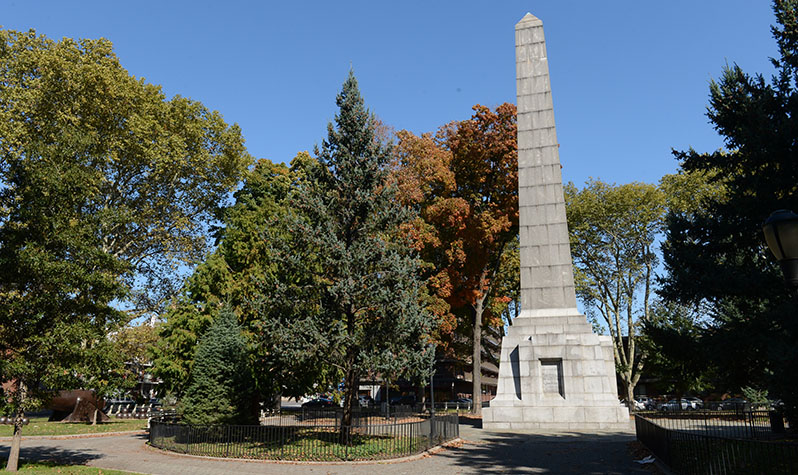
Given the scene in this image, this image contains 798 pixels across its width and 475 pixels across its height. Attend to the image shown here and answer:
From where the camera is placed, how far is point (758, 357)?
52.8 ft

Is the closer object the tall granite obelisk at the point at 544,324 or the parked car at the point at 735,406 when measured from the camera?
the tall granite obelisk at the point at 544,324

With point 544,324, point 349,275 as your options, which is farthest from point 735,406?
point 349,275

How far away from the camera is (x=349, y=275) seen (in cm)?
1678

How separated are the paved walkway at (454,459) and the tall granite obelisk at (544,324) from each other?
7.33 ft

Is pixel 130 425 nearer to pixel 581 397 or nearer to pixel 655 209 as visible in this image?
pixel 581 397

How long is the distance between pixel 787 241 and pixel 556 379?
18044mm

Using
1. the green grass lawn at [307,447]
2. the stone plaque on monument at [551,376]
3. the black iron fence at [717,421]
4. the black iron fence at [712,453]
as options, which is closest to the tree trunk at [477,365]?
the black iron fence at [717,421]

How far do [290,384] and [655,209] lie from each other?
105 ft

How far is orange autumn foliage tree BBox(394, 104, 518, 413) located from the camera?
105 feet

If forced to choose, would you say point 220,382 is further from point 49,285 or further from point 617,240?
point 617,240

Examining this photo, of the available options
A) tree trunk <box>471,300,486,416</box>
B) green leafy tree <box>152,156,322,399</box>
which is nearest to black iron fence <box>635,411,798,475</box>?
green leafy tree <box>152,156,322,399</box>

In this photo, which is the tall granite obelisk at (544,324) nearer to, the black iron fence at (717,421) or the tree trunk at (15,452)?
the black iron fence at (717,421)

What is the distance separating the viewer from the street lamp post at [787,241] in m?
5.89

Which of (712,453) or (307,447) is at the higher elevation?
(712,453)
